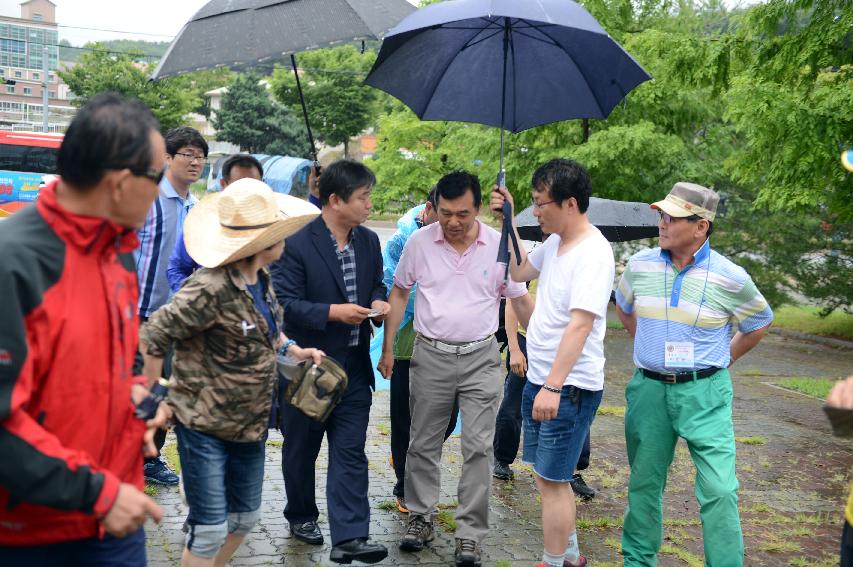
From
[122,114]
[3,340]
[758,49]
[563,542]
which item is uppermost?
[758,49]

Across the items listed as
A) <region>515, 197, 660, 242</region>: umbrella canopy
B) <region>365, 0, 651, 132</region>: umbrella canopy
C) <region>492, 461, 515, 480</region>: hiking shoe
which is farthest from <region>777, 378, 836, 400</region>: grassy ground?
<region>365, 0, 651, 132</region>: umbrella canopy

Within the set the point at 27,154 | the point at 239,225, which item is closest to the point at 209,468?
the point at 239,225

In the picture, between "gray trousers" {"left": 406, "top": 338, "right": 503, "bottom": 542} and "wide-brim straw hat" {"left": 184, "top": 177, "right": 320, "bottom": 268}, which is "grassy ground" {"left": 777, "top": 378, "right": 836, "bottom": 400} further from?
"wide-brim straw hat" {"left": 184, "top": 177, "right": 320, "bottom": 268}

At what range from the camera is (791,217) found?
1764cm

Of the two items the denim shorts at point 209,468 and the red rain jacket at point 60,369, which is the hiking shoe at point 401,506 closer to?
the denim shorts at point 209,468

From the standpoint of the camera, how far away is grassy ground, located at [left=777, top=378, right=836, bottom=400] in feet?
39.7

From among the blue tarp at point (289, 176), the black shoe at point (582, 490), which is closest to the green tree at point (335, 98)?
the blue tarp at point (289, 176)

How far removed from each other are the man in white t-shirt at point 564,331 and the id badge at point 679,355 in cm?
33

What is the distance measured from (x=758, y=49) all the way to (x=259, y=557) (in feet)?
32.7

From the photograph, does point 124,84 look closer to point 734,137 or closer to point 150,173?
point 734,137

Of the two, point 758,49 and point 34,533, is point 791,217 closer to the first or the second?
point 758,49

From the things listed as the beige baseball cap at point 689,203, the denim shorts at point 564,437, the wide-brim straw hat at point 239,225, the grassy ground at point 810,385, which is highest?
the beige baseball cap at point 689,203

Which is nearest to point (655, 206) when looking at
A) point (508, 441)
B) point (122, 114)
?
point (508, 441)

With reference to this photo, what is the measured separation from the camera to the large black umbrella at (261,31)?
16.4ft
